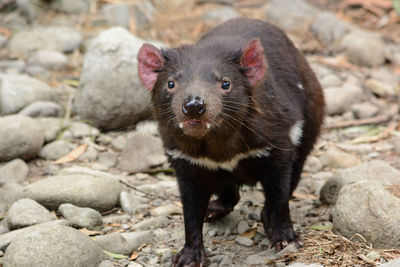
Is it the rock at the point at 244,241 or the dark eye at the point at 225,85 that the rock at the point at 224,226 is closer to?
the rock at the point at 244,241

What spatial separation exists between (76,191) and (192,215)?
3.10 ft

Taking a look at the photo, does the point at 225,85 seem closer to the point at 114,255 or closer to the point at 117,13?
the point at 114,255

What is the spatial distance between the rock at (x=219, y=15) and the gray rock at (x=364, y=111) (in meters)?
2.45

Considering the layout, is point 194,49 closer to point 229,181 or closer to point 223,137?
point 223,137

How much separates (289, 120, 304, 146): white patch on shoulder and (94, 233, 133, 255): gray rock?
122cm

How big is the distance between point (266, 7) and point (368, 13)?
1.44m

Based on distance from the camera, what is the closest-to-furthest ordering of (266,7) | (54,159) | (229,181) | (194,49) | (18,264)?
(18,264), (194,49), (229,181), (54,159), (266,7)

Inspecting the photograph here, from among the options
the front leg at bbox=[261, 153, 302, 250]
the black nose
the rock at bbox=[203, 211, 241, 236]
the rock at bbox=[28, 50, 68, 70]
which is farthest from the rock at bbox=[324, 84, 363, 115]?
the black nose

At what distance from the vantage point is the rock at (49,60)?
21.8ft

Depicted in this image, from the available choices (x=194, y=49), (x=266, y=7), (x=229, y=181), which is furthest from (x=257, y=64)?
(x=266, y=7)

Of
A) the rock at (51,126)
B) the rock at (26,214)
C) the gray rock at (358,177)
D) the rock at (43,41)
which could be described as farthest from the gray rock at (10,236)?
the rock at (43,41)

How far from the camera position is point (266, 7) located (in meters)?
8.24

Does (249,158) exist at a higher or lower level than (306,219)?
higher

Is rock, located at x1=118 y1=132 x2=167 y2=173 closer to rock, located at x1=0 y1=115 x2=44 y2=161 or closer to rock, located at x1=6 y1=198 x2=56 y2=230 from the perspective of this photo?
rock, located at x1=0 y1=115 x2=44 y2=161
